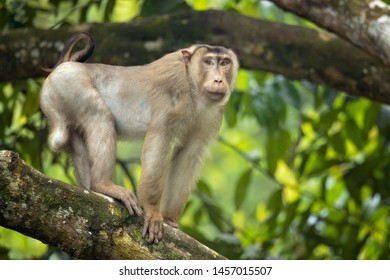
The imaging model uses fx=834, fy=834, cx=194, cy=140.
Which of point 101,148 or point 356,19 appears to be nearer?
point 101,148

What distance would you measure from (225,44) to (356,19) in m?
1.43

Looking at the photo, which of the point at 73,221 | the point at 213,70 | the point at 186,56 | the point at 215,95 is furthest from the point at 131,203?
the point at 186,56

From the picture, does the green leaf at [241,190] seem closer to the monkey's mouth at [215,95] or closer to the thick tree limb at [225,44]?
the thick tree limb at [225,44]

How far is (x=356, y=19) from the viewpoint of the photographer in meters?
7.30

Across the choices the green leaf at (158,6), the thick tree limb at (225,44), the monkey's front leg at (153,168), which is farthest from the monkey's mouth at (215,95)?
the green leaf at (158,6)

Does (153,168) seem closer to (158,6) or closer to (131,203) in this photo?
(131,203)

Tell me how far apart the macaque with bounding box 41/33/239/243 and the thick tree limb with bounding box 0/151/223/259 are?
0.80 metres

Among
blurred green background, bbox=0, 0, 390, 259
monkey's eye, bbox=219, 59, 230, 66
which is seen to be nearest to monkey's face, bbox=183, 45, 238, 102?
monkey's eye, bbox=219, 59, 230, 66

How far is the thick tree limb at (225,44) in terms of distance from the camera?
26.2ft

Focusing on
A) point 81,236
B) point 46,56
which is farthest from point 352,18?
point 81,236

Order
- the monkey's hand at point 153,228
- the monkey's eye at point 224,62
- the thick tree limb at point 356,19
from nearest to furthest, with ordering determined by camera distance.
Answer: the monkey's hand at point 153,228, the monkey's eye at point 224,62, the thick tree limb at point 356,19

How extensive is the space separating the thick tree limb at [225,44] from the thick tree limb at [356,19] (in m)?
0.70

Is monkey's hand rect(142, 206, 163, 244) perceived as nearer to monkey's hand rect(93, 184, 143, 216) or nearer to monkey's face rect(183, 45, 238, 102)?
monkey's hand rect(93, 184, 143, 216)

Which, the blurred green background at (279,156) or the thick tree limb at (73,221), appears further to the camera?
the blurred green background at (279,156)
